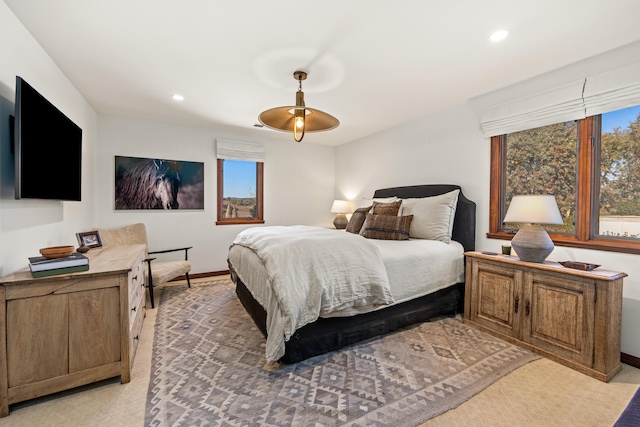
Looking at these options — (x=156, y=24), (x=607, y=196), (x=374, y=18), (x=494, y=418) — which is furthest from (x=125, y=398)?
(x=607, y=196)

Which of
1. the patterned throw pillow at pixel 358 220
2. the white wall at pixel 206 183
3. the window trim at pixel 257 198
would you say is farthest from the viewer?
the window trim at pixel 257 198

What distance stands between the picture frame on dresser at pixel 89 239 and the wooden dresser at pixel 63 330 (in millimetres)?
739

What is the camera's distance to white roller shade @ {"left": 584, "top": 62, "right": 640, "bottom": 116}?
204 centimetres

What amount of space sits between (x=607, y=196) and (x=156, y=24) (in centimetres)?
365

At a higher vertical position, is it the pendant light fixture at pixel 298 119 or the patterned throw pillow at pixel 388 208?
the pendant light fixture at pixel 298 119

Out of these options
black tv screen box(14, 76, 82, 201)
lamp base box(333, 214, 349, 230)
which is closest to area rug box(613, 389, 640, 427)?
black tv screen box(14, 76, 82, 201)

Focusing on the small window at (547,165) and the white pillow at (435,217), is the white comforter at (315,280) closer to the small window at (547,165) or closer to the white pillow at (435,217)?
the white pillow at (435,217)

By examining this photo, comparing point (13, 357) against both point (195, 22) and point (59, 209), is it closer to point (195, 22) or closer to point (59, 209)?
point (59, 209)

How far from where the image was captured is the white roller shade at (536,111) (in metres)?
2.35

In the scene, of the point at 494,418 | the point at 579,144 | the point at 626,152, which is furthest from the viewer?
the point at 579,144

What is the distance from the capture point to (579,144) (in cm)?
238

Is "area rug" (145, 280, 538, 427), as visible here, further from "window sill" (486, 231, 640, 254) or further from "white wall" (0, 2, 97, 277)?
"white wall" (0, 2, 97, 277)

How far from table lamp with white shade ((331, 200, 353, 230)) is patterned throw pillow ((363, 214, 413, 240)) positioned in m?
1.60

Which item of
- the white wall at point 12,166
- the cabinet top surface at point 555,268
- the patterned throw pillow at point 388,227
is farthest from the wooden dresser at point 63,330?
the cabinet top surface at point 555,268
